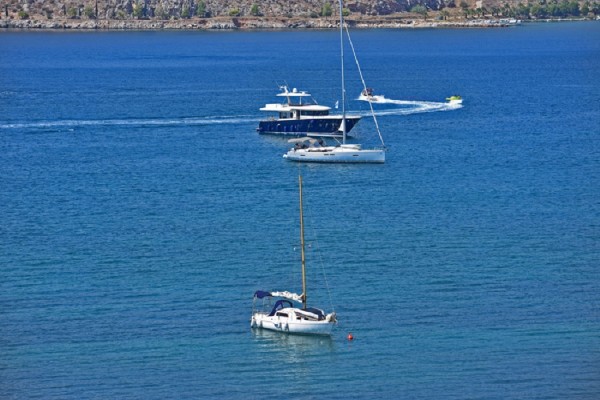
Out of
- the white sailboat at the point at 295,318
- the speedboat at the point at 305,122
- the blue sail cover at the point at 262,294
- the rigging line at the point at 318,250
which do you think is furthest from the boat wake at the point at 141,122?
the white sailboat at the point at 295,318

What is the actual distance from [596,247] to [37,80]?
90473 mm

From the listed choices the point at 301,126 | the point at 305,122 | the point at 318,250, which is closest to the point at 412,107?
the point at 301,126

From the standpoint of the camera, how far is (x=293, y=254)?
54969 millimetres

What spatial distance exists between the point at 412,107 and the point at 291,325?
61980mm

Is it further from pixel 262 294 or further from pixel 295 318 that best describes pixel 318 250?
pixel 295 318

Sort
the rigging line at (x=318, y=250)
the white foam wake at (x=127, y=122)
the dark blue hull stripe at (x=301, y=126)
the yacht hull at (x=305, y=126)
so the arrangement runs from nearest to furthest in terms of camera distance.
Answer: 1. the rigging line at (x=318, y=250)
2. the yacht hull at (x=305, y=126)
3. the dark blue hull stripe at (x=301, y=126)
4. the white foam wake at (x=127, y=122)

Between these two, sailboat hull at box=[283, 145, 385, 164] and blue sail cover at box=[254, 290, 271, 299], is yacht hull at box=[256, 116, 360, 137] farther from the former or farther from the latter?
blue sail cover at box=[254, 290, 271, 299]

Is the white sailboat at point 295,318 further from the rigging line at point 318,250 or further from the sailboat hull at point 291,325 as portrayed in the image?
the rigging line at point 318,250

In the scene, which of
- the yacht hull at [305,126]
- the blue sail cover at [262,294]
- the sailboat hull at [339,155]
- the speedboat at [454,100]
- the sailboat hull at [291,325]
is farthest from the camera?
the speedboat at [454,100]

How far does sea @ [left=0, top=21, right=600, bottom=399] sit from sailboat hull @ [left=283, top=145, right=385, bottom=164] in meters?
0.65

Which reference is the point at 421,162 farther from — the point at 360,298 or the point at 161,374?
the point at 161,374

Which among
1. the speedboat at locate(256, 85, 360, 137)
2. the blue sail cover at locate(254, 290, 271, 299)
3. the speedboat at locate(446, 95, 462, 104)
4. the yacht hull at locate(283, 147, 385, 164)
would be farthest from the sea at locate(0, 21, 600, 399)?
the speedboat at locate(256, 85, 360, 137)

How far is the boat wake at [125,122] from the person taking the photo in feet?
313

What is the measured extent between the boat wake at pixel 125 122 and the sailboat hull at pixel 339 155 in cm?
1829
